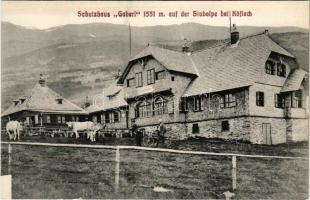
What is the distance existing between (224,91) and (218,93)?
91 mm

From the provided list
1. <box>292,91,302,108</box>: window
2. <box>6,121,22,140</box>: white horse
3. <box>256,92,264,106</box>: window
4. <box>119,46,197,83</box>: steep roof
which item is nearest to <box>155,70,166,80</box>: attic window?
<box>119,46,197,83</box>: steep roof

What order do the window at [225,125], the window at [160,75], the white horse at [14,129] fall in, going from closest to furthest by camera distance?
1. the window at [225,125]
2. the white horse at [14,129]
3. the window at [160,75]

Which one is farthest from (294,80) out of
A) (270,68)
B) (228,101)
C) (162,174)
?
(162,174)

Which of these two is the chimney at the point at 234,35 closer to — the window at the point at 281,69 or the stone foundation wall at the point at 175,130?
the window at the point at 281,69

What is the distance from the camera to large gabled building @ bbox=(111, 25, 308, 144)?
20.9 ft

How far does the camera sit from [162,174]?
6422 millimetres

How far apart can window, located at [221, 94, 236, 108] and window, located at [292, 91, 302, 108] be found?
825mm

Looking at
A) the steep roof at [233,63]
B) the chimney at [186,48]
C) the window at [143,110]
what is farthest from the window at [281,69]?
the window at [143,110]

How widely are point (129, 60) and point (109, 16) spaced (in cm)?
70

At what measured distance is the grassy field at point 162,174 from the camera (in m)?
6.38

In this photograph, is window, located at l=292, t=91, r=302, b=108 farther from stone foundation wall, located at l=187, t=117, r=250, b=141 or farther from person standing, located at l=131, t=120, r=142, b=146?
person standing, located at l=131, t=120, r=142, b=146

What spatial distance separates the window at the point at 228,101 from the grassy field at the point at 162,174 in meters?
0.52

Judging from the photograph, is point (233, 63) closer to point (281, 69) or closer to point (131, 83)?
point (281, 69)

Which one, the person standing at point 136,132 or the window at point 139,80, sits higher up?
the window at point 139,80
